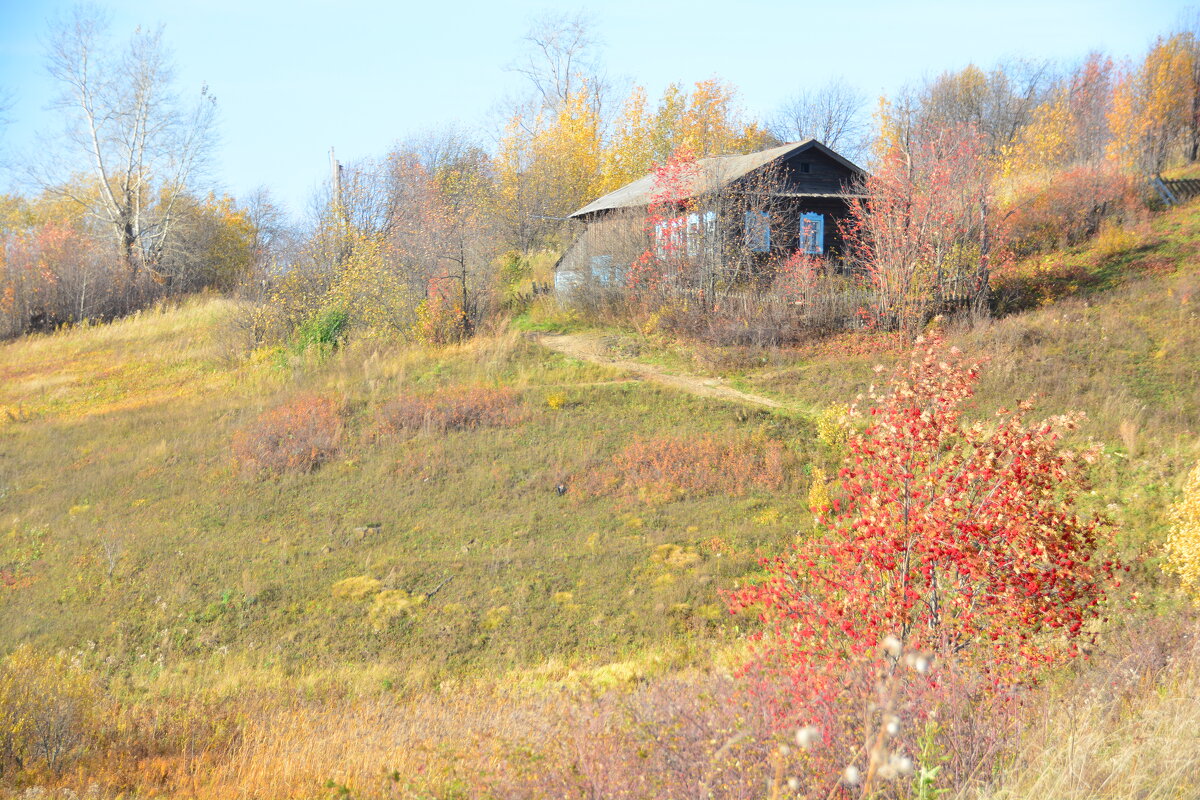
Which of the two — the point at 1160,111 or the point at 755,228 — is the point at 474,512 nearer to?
the point at 755,228

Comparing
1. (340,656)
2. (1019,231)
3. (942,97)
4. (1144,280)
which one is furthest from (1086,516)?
(942,97)

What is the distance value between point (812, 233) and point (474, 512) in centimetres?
1751

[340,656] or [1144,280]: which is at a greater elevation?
[1144,280]

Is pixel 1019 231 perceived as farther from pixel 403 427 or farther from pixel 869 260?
pixel 403 427

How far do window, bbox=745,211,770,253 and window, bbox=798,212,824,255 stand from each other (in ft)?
9.30

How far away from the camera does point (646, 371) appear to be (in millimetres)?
18719

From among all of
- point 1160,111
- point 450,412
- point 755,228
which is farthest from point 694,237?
point 1160,111

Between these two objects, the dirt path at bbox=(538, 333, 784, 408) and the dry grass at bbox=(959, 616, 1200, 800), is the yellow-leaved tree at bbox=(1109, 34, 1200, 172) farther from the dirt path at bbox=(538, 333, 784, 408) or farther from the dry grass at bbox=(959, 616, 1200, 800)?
the dry grass at bbox=(959, 616, 1200, 800)

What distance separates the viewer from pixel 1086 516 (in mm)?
10523

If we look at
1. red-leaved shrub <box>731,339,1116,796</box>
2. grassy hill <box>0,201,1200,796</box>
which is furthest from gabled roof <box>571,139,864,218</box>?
red-leaved shrub <box>731,339,1116,796</box>

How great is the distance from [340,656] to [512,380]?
32.7 feet

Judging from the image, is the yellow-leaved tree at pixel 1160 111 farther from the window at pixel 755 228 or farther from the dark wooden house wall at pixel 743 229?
the window at pixel 755 228

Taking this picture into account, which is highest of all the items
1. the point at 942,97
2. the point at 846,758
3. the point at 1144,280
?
the point at 942,97

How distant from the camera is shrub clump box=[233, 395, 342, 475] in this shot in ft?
48.3
